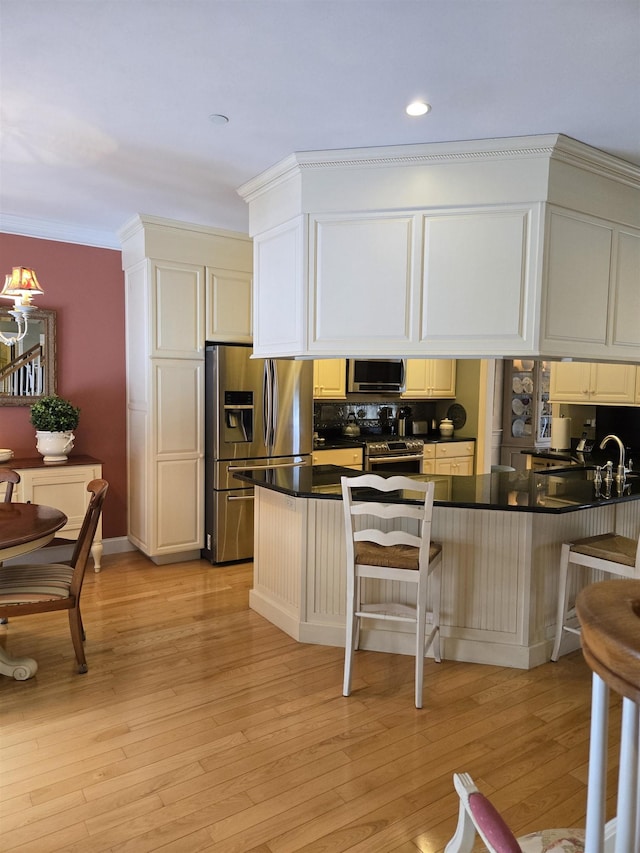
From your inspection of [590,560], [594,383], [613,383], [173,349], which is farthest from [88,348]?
[613,383]

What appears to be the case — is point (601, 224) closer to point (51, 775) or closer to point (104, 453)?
point (51, 775)

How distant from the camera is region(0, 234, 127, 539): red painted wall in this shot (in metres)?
4.54

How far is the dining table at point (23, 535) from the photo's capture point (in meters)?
2.61

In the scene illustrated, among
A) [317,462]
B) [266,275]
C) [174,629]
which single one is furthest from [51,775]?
[317,462]

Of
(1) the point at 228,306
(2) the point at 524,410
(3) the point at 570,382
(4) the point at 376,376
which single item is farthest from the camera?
(2) the point at 524,410

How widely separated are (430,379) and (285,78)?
458 cm

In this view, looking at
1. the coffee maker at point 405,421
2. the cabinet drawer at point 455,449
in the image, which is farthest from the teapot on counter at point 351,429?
the cabinet drawer at point 455,449

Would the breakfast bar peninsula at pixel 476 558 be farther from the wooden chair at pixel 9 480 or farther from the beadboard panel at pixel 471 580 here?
the wooden chair at pixel 9 480

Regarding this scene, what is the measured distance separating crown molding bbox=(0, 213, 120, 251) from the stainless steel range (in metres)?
2.98

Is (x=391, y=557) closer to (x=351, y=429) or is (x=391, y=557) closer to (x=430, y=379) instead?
(x=351, y=429)

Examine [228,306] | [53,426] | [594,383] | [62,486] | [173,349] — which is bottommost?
[62,486]

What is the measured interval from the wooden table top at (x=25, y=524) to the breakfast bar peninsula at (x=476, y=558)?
1.12 m

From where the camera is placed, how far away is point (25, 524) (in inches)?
112

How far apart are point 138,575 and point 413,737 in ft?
9.01
